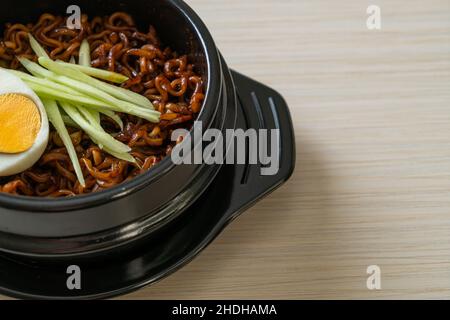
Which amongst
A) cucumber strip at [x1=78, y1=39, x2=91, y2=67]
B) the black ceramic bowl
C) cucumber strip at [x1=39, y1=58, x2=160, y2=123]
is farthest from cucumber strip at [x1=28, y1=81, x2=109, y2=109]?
the black ceramic bowl

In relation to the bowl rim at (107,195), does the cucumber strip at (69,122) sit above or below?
above

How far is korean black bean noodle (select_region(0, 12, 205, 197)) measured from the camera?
1681 millimetres

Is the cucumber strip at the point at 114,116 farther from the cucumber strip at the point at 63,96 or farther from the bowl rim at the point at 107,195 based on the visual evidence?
the bowl rim at the point at 107,195

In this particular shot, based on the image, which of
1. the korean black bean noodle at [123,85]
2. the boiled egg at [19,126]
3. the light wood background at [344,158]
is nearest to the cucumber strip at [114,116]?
the korean black bean noodle at [123,85]

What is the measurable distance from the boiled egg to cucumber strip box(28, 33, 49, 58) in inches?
6.2

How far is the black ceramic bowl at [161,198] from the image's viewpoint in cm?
149

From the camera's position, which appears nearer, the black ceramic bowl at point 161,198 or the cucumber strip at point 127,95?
the black ceramic bowl at point 161,198

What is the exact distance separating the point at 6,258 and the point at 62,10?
723mm

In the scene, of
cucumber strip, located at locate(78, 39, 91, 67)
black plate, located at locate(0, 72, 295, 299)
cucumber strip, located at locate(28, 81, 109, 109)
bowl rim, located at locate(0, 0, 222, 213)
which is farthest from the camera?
cucumber strip, located at locate(78, 39, 91, 67)

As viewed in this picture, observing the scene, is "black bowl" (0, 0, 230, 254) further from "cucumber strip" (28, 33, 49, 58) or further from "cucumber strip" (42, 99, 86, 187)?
"cucumber strip" (28, 33, 49, 58)

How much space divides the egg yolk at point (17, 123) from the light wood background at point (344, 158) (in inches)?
18.4

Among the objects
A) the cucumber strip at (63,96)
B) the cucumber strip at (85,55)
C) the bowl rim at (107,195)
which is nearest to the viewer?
the bowl rim at (107,195)

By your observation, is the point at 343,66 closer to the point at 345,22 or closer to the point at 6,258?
the point at 345,22

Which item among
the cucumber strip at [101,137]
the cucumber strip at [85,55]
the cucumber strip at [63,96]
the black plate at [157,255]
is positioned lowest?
the black plate at [157,255]
